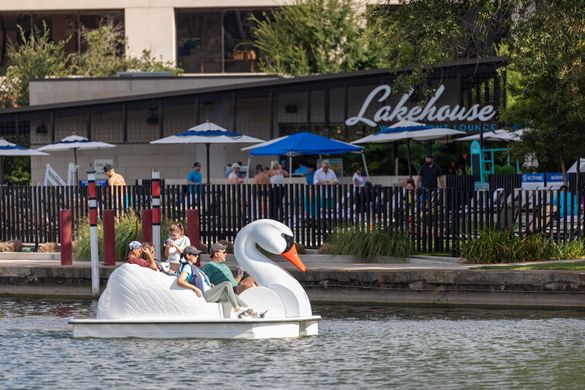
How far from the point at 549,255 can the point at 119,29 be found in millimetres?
43178

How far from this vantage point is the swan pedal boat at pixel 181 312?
2050 centimetres

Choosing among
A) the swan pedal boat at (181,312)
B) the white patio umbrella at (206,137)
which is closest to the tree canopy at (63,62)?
the white patio umbrella at (206,137)

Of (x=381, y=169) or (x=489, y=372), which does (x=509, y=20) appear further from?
(x=381, y=169)

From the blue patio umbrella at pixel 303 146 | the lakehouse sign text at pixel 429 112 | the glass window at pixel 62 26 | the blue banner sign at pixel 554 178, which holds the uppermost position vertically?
the glass window at pixel 62 26

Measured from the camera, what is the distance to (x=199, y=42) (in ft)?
224

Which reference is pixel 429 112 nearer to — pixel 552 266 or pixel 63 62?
pixel 552 266

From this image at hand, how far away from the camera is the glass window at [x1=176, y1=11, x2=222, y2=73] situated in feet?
224

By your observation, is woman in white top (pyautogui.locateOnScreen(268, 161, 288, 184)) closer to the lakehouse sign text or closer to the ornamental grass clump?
the lakehouse sign text

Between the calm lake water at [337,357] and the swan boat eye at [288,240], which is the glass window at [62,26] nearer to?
the calm lake water at [337,357]

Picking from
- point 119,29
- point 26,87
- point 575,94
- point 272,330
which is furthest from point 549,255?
point 119,29

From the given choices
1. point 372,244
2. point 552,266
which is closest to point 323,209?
point 372,244

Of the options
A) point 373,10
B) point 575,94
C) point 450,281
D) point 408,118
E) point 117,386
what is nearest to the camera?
point 117,386

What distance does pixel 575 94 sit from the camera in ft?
100

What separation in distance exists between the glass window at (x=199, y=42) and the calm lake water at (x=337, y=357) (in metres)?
45.0
